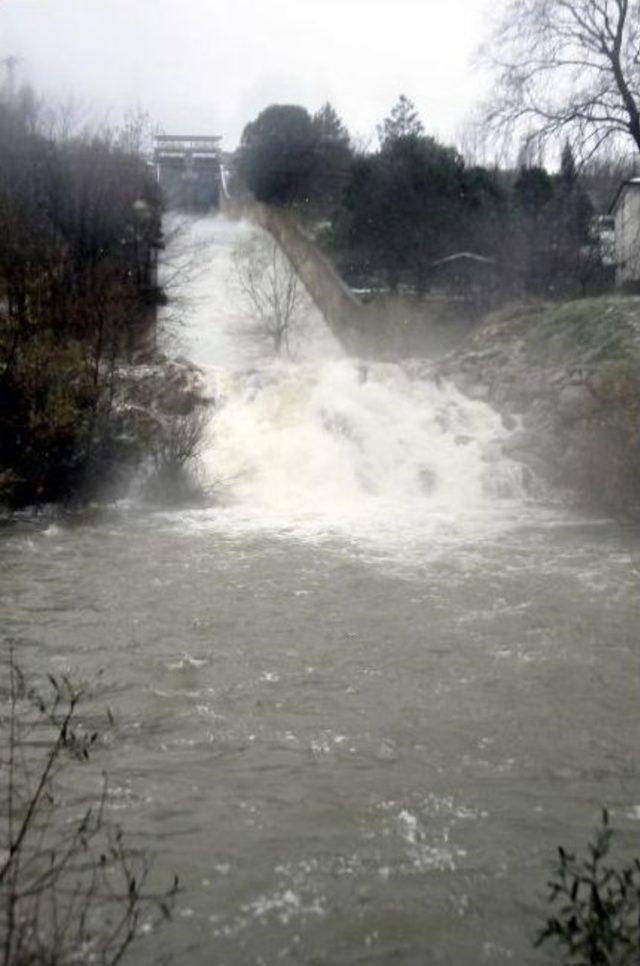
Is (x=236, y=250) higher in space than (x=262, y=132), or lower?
lower

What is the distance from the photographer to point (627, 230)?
31.2 metres

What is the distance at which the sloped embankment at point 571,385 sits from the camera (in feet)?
53.4

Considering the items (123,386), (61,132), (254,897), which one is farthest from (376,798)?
(61,132)

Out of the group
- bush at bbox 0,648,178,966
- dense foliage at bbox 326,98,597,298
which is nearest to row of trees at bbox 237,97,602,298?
dense foliage at bbox 326,98,597,298

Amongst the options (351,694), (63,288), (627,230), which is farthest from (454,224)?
(351,694)

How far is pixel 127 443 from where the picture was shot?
1605 cm

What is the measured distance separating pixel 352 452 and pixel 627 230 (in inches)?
665

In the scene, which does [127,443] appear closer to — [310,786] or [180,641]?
[180,641]

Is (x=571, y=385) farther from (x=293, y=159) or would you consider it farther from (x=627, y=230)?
(x=293, y=159)

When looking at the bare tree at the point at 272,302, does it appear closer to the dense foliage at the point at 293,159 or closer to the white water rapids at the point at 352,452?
the white water rapids at the point at 352,452

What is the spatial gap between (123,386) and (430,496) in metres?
5.38

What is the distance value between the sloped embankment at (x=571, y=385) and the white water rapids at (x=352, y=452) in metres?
0.59

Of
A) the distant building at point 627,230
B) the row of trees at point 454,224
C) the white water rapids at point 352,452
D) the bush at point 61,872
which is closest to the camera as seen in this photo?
the bush at point 61,872

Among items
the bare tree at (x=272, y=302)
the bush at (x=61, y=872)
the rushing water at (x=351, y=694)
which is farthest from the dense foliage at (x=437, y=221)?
the bush at (x=61, y=872)
